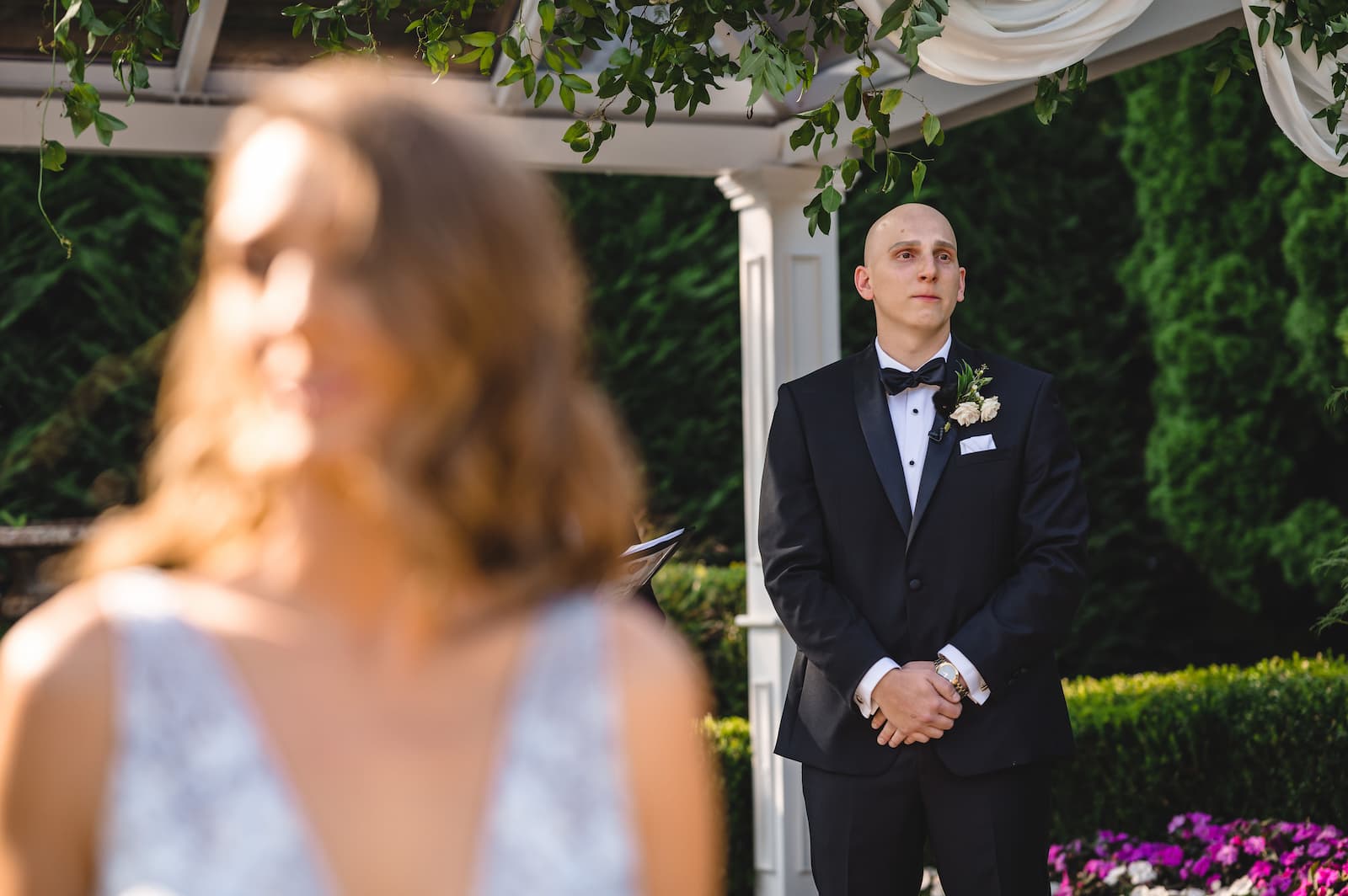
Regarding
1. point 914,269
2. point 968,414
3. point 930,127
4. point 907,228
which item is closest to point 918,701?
point 968,414

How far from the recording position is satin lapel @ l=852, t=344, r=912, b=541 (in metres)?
3.61

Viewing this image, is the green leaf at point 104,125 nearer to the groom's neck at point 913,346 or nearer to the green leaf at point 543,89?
the green leaf at point 543,89

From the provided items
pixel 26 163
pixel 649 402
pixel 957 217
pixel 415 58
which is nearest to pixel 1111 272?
pixel 957 217

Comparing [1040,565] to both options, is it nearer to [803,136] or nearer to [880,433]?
[880,433]

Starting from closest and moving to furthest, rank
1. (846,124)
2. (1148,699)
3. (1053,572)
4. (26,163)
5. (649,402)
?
(1053,572) → (846,124) → (1148,699) → (26,163) → (649,402)

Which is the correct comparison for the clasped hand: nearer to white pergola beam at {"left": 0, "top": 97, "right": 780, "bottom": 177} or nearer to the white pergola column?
the white pergola column

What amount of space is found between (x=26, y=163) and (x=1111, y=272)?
5936mm

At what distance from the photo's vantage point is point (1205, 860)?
547cm

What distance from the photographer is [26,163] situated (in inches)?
301

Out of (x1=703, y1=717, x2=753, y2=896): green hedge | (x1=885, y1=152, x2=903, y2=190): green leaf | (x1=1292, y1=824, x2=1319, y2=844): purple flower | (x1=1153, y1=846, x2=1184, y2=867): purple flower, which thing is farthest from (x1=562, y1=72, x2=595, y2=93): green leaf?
(x1=1292, y1=824, x2=1319, y2=844): purple flower

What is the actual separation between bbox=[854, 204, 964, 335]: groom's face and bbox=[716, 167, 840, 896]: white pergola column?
1358mm

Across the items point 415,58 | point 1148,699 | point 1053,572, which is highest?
point 415,58

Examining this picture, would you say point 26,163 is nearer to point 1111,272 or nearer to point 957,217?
point 957,217

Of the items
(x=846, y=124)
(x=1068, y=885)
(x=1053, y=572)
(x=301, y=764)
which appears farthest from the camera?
(x=1068, y=885)
